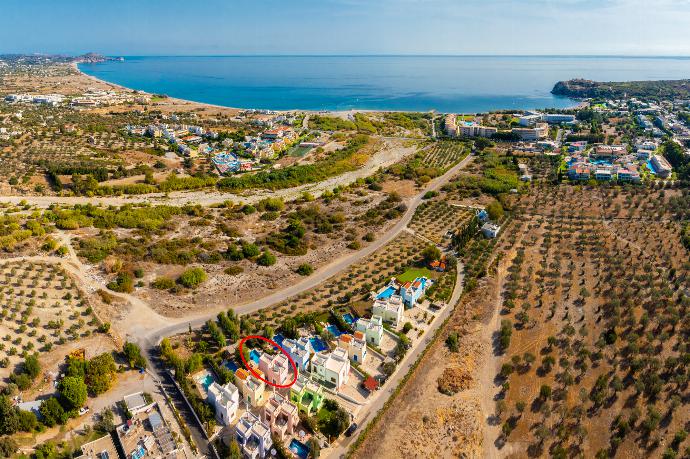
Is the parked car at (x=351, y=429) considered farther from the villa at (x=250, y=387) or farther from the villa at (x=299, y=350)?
the villa at (x=250, y=387)

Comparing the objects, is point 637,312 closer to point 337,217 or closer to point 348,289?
point 348,289

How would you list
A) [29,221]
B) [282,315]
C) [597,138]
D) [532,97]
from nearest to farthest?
[282,315] < [29,221] < [597,138] < [532,97]

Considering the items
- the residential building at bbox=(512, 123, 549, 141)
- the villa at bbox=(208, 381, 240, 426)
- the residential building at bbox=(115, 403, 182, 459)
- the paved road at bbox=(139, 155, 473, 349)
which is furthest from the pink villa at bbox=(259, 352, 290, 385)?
the residential building at bbox=(512, 123, 549, 141)

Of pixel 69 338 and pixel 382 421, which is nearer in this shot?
pixel 382 421

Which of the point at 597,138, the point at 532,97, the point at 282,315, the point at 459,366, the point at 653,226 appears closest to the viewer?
the point at 459,366

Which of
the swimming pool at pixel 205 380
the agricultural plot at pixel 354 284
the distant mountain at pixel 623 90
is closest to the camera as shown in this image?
the swimming pool at pixel 205 380

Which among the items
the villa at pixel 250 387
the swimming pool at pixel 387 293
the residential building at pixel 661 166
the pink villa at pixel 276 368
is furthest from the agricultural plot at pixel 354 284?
the residential building at pixel 661 166

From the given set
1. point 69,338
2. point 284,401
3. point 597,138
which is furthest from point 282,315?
point 597,138

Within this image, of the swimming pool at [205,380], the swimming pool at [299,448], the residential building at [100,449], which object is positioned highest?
the swimming pool at [205,380]
